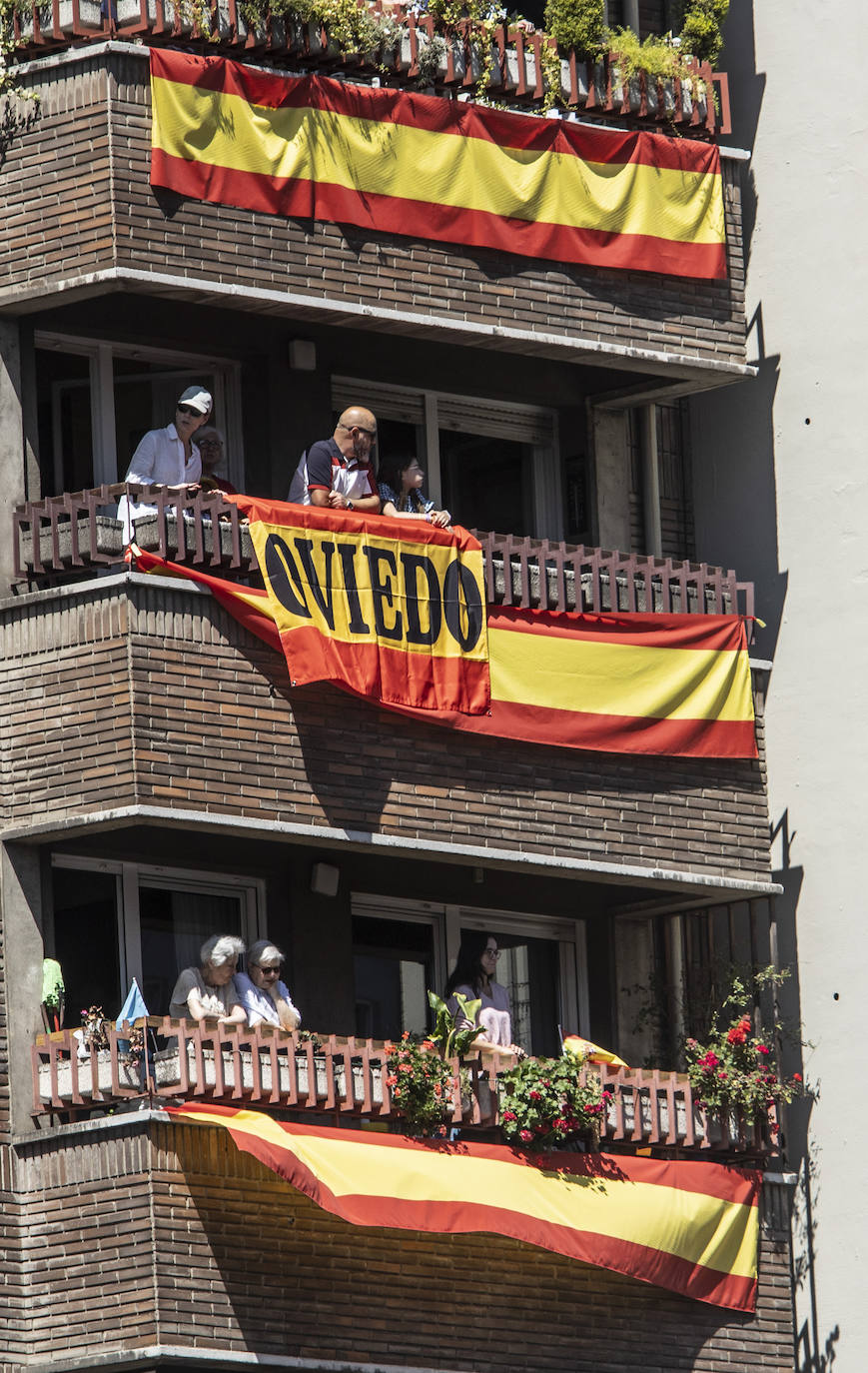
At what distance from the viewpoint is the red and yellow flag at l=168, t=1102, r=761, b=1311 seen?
30891 millimetres

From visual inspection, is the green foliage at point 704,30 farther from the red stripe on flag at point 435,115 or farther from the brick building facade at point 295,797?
the brick building facade at point 295,797

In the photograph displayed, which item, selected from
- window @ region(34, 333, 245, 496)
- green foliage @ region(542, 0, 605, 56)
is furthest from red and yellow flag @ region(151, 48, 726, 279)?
window @ region(34, 333, 245, 496)

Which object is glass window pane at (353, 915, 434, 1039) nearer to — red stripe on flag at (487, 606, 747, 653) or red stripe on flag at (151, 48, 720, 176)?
red stripe on flag at (487, 606, 747, 653)

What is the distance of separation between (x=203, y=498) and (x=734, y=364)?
5515 millimetres

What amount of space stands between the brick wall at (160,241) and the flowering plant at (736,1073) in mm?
6019

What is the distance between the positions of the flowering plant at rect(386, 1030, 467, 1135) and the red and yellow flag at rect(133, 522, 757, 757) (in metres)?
2.80

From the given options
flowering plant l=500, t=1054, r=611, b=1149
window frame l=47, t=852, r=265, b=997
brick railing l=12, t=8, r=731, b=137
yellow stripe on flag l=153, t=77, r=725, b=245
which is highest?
brick railing l=12, t=8, r=731, b=137

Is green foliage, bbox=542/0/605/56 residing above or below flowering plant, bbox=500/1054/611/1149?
above

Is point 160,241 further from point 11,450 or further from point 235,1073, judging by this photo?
point 235,1073

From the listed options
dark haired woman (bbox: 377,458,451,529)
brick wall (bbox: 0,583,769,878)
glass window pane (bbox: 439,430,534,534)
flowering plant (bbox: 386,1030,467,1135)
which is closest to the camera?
brick wall (bbox: 0,583,769,878)

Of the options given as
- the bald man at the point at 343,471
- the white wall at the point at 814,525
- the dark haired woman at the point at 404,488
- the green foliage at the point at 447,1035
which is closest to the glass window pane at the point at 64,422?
the bald man at the point at 343,471

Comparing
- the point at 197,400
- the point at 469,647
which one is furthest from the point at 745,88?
the point at 197,400

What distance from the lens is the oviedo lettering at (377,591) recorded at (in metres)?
32.5

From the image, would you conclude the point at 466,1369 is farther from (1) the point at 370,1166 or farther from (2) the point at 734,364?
(2) the point at 734,364
